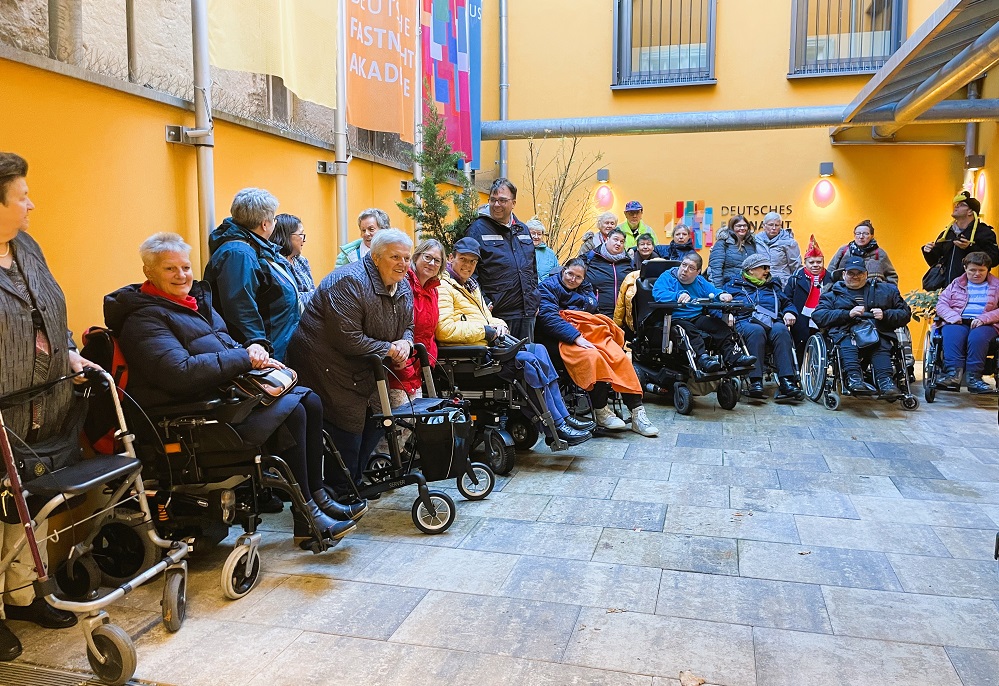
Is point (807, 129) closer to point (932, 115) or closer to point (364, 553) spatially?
point (932, 115)

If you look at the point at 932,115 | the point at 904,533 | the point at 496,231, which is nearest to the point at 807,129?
the point at 932,115

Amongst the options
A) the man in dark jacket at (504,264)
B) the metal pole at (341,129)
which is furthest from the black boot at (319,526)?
the metal pole at (341,129)

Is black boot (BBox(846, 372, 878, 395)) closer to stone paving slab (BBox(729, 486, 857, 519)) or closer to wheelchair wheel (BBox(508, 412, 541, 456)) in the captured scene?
stone paving slab (BBox(729, 486, 857, 519))

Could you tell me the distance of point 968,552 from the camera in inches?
136

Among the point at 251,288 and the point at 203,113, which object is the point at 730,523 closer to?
the point at 251,288

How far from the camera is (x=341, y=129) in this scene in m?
5.70

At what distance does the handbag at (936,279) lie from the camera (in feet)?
25.6

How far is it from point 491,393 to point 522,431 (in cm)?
54

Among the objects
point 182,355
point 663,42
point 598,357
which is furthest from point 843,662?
point 663,42

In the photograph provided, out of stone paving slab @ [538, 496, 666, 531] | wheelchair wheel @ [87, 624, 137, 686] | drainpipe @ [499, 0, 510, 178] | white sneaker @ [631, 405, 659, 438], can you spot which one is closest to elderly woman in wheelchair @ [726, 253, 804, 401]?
white sneaker @ [631, 405, 659, 438]

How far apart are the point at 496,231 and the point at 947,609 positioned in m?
3.46

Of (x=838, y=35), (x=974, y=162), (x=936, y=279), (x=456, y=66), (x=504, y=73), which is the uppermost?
(x=838, y=35)

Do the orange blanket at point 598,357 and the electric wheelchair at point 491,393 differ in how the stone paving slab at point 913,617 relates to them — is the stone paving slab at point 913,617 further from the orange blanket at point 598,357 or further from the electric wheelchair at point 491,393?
the orange blanket at point 598,357

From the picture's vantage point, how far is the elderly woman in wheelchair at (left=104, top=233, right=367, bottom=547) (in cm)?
298
